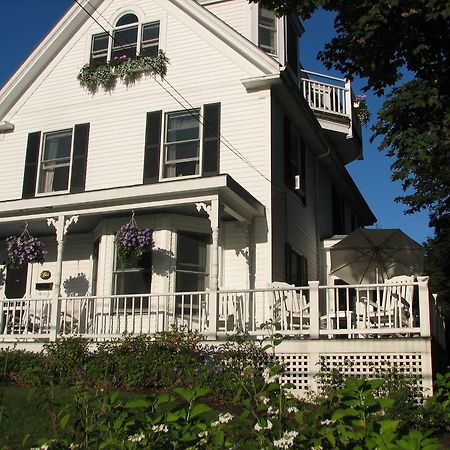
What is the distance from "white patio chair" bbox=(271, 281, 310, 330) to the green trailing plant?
261 inches

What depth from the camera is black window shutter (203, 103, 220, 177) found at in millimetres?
13562

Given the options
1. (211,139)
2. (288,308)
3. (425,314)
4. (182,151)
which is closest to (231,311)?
(288,308)

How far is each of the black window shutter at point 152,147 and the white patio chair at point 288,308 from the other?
172 inches

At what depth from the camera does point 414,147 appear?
9.52 meters

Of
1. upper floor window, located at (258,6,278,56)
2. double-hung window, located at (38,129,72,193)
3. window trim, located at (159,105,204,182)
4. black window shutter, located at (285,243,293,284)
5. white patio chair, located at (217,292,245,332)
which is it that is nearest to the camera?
white patio chair, located at (217,292,245,332)

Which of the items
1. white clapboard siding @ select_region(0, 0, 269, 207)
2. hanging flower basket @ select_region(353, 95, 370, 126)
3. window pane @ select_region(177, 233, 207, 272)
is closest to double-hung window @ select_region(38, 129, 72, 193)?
white clapboard siding @ select_region(0, 0, 269, 207)

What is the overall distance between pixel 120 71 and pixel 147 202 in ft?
15.3

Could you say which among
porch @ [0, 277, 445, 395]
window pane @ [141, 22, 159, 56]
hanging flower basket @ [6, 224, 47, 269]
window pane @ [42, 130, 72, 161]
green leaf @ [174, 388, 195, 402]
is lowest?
green leaf @ [174, 388, 195, 402]

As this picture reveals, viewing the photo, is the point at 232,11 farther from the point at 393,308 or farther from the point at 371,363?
the point at 371,363

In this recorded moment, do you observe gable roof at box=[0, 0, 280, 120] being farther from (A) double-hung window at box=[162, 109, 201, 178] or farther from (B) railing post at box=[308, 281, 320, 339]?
(B) railing post at box=[308, 281, 320, 339]

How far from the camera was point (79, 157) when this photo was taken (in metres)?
14.9

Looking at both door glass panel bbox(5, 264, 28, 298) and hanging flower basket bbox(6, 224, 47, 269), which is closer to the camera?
hanging flower basket bbox(6, 224, 47, 269)

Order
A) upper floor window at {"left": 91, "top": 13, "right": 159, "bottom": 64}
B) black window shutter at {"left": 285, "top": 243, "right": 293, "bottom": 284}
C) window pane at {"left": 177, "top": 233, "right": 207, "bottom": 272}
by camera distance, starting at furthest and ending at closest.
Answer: upper floor window at {"left": 91, "top": 13, "right": 159, "bottom": 64}
black window shutter at {"left": 285, "top": 243, "right": 293, "bottom": 284}
window pane at {"left": 177, "top": 233, "right": 207, "bottom": 272}

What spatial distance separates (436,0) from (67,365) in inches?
324
